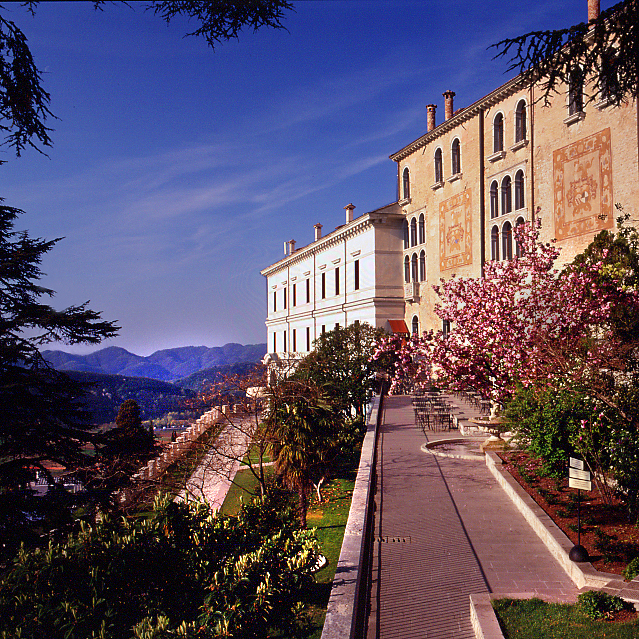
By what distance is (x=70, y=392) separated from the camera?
50.8 ft

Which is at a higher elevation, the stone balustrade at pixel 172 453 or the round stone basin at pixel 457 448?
the round stone basin at pixel 457 448

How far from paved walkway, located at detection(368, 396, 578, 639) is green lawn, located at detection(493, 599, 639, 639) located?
17.3 inches

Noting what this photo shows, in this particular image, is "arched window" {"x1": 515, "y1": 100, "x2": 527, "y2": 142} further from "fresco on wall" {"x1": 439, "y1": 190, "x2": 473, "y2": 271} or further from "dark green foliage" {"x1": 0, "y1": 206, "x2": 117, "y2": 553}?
"dark green foliage" {"x1": 0, "y1": 206, "x2": 117, "y2": 553}

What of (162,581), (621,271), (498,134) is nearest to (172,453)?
(621,271)

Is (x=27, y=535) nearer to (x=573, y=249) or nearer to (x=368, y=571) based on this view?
(x=368, y=571)

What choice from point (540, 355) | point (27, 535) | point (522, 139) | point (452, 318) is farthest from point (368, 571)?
point (522, 139)

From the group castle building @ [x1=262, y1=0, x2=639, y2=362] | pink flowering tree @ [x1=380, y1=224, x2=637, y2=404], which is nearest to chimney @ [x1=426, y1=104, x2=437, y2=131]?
castle building @ [x1=262, y1=0, x2=639, y2=362]

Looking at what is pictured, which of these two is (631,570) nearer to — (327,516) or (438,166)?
(327,516)

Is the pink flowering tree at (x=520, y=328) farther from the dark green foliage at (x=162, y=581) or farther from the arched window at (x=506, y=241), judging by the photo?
the arched window at (x=506, y=241)

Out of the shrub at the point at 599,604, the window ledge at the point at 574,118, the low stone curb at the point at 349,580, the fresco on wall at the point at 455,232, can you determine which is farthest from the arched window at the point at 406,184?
the shrub at the point at 599,604

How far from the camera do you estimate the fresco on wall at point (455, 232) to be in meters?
28.0

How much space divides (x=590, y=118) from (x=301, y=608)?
19959 millimetres

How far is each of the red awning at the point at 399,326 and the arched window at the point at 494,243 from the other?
30.6 ft

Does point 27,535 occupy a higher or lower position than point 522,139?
lower
